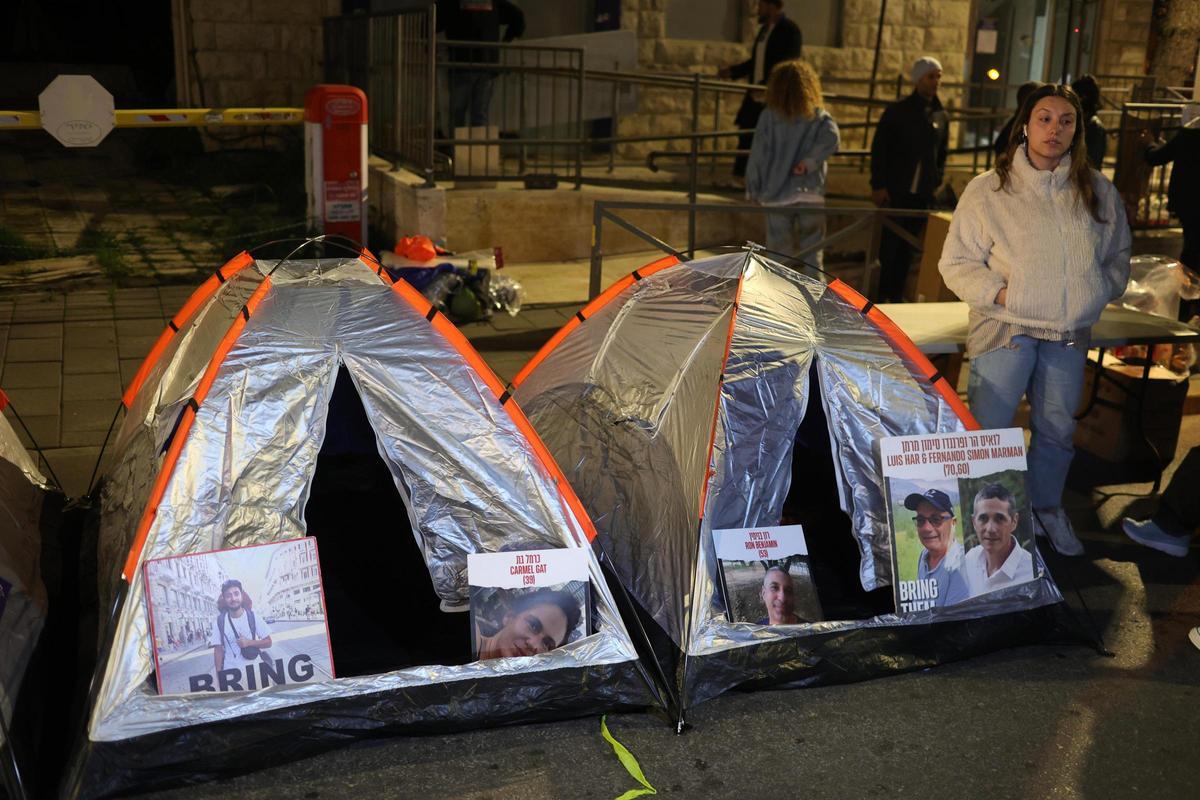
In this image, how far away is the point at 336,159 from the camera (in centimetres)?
848

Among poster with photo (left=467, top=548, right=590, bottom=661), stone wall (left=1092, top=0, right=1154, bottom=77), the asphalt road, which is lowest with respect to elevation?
the asphalt road

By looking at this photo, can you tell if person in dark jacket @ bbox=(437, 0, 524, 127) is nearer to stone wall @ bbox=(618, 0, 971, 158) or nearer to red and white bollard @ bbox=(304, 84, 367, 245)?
red and white bollard @ bbox=(304, 84, 367, 245)

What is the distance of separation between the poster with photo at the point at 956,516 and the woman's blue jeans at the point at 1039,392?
0.70m

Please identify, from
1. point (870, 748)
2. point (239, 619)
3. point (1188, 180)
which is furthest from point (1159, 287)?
point (239, 619)

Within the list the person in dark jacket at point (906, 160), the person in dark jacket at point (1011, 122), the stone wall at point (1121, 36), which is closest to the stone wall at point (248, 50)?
the person in dark jacket at point (906, 160)

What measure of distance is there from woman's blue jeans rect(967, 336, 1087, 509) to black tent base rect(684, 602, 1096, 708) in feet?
2.99

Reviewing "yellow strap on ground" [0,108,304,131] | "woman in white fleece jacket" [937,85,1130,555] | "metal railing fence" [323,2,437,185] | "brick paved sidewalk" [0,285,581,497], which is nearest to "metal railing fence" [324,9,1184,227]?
"metal railing fence" [323,2,437,185]

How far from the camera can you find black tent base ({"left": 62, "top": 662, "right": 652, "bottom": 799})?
3.32m

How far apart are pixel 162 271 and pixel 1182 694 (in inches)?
287

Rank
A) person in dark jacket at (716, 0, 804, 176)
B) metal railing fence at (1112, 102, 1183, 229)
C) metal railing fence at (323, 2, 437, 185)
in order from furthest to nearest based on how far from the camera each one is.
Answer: person in dark jacket at (716, 0, 804, 176)
metal railing fence at (1112, 102, 1183, 229)
metal railing fence at (323, 2, 437, 185)

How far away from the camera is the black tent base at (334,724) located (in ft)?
10.9

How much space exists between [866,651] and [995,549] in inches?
23.6

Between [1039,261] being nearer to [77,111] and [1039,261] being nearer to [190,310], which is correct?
[190,310]

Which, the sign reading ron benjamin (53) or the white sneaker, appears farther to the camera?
the sign reading ron benjamin (53)
